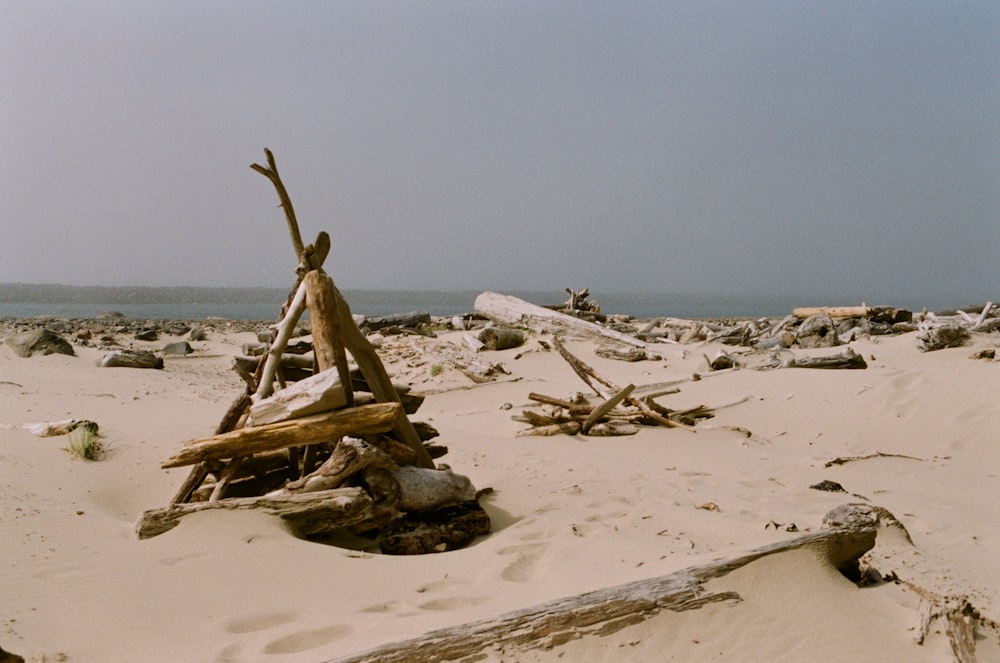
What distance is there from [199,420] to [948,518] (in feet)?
25.3

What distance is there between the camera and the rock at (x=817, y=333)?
13.6 m

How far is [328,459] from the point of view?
4160mm

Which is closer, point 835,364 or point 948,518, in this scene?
point 948,518

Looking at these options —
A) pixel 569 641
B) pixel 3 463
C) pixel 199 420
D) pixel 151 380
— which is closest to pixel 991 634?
pixel 569 641

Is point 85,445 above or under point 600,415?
above

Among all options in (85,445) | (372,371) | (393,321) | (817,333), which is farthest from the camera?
(393,321)

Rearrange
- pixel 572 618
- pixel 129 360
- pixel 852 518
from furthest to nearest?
pixel 129 360, pixel 852 518, pixel 572 618

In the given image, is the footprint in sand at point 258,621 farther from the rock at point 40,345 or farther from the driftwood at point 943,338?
the rock at point 40,345

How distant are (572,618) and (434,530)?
5.67 feet

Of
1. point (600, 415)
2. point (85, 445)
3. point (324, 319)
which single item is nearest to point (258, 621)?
point (324, 319)

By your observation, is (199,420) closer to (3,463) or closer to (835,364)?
(3,463)

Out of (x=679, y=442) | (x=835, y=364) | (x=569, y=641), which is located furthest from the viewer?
(x=835, y=364)

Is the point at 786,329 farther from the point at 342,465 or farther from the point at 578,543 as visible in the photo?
the point at 342,465

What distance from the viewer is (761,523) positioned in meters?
4.29
